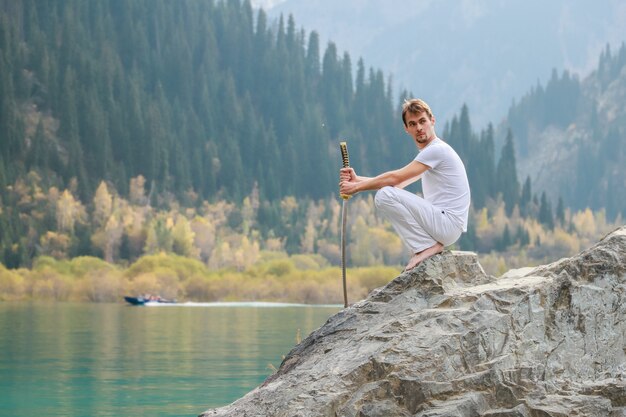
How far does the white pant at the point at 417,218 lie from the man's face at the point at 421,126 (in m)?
0.68

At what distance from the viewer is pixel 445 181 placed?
1459 cm

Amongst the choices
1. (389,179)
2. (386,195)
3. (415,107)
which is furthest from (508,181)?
(386,195)

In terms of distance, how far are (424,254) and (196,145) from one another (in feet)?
498

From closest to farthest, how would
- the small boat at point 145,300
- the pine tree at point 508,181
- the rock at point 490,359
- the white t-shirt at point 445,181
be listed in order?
the rock at point 490,359 < the white t-shirt at point 445,181 < the small boat at point 145,300 < the pine tree at point 508,181

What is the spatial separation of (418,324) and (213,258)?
112688 mm

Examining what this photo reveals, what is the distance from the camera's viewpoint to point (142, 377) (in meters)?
35.3

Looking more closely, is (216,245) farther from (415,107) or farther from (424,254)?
(424,254)

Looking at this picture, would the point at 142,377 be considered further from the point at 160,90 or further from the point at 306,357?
the point at 160,90

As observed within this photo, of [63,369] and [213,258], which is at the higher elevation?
[213,258]

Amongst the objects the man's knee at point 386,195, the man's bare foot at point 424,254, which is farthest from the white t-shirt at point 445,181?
the man's knee at point 386,195

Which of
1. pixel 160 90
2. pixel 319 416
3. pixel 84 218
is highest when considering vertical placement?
pixel 160 90

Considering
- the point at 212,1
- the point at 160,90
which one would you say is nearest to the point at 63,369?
the point at 160,90

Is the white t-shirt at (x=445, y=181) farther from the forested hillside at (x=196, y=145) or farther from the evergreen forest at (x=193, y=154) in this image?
the forested hillside at (x=196, y=145)

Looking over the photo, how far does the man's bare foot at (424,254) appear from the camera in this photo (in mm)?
14242
